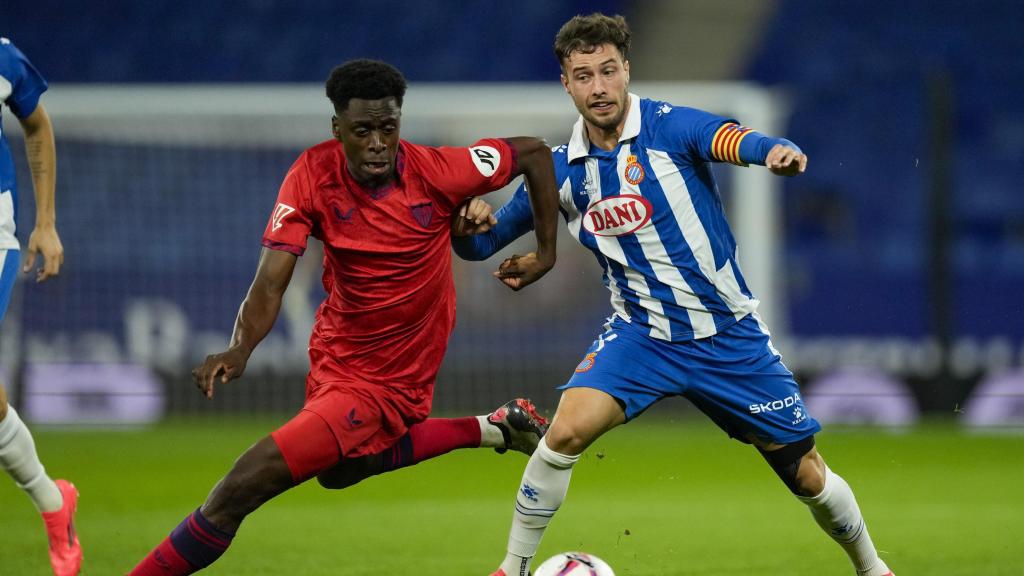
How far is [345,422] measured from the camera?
186 inches

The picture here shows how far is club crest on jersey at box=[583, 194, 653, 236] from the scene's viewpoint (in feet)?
16.1

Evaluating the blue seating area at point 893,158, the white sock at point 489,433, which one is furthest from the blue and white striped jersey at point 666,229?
the blue seating area at point 893,158

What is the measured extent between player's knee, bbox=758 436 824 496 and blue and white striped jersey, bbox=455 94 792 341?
1.62ft

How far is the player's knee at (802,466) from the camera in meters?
4.89

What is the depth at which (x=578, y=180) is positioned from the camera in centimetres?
506

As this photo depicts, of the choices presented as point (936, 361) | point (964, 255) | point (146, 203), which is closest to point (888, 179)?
point (964, 255)

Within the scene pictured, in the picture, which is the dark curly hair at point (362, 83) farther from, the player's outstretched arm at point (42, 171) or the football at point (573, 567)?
the football at point (573, 567)

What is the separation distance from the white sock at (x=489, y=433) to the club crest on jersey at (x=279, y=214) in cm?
142

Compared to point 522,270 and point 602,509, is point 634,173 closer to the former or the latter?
point 522,270

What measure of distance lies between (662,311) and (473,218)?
2.48 ft

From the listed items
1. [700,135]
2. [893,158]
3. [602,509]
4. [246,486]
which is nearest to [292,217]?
[246,486]

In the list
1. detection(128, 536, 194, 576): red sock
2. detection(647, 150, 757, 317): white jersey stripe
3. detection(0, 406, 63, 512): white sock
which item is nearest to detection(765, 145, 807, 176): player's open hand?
detection(647, 150, 757, 317): white jersey stripe

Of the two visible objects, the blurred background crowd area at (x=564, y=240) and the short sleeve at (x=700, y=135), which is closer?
the short sleeve at (x=700, y=135)

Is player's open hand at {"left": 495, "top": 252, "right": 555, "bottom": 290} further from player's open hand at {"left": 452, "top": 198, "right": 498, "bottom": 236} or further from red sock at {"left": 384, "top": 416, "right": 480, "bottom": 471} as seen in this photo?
red sock at {"left": 384, "top": 416, "right": 480, "bottom": 471}
